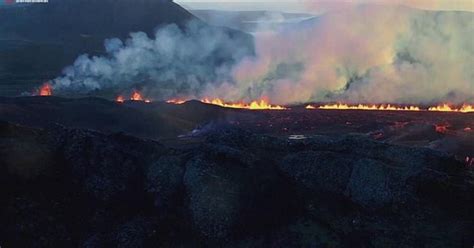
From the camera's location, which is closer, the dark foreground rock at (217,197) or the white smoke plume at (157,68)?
the dark foreground rock at (217,197)

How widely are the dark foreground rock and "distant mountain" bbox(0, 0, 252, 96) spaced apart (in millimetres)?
72715

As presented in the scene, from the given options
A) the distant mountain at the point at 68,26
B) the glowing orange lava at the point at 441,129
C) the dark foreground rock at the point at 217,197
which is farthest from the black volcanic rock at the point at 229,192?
the distant mountain at the point at 68,26

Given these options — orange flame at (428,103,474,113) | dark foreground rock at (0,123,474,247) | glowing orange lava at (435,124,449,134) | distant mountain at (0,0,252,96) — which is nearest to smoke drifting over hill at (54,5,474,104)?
orange flame at (428,103,474,113)

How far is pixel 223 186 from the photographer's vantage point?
10602 millimetres

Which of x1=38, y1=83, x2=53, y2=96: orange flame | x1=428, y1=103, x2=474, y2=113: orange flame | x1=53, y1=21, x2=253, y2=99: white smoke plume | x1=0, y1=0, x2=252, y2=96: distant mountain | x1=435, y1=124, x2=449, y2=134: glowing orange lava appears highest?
x1=0, y1=0, x2=252, y2=96: distant mountain

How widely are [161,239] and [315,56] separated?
48796 mm

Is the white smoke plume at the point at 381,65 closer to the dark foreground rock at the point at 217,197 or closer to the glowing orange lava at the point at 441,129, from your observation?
the glowing orange lava at the point at 441,129

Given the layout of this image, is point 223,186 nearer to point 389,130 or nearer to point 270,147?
point 270,147

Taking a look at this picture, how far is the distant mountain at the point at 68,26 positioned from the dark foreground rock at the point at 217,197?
239 feet

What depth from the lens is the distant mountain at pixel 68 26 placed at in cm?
8488

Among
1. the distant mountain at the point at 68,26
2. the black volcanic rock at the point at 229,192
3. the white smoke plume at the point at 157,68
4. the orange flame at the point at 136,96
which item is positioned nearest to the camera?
the black volcanic rock at the point at 229,192

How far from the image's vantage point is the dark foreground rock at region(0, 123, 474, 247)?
9.95m

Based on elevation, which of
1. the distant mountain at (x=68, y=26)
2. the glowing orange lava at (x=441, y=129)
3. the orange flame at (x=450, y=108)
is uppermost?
the distant mountain at (x=68, y=26)

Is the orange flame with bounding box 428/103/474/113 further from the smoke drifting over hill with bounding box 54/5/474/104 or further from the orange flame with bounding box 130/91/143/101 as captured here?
the orange flame with bounding box 130/91/143/101
